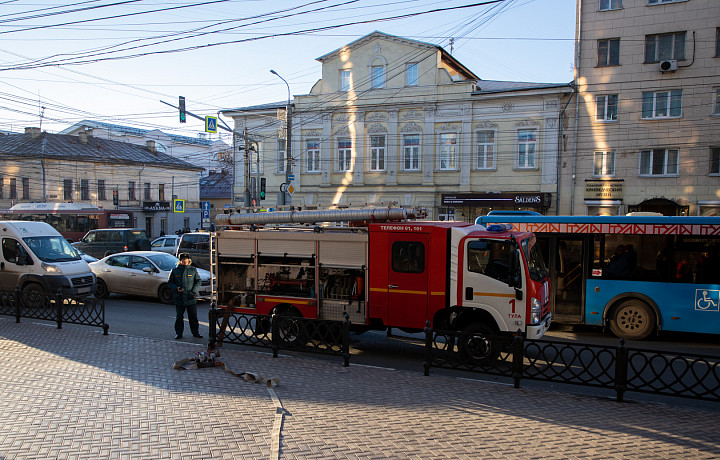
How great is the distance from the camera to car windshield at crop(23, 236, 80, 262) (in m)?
14.1

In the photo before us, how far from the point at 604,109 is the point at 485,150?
6363mm

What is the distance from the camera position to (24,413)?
20.2ft

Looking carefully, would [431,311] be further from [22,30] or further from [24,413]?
[22,30]

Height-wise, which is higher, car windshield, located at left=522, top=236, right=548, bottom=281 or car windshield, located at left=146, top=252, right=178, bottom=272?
car windshield, located at left=522, top=236, right=548, bottom=281

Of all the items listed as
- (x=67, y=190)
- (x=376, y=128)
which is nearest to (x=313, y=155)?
(x=376, y=128)

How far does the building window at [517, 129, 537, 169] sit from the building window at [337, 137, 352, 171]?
34.1 ft

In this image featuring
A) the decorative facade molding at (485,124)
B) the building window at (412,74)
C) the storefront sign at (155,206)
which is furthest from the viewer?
the storefront sign at (155,206)

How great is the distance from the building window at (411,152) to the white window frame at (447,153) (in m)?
1.35

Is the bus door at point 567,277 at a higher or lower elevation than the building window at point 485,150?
lower

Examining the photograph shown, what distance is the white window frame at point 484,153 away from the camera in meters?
28.7

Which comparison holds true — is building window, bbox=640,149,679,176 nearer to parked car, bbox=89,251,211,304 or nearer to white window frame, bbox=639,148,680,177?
white window frame, bbox=639,148,680,177

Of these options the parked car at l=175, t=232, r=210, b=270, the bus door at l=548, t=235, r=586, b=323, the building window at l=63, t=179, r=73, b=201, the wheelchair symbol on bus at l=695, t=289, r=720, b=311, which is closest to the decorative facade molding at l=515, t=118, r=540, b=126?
the bus door at l=548, t=235, r=586, b=323

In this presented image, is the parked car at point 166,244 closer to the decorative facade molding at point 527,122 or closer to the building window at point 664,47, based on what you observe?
the decorative facade molding at point 527,122

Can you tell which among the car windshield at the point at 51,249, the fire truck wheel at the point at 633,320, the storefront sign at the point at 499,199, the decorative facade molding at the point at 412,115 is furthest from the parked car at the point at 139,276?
the decorative facade molding at the point at 412,115
